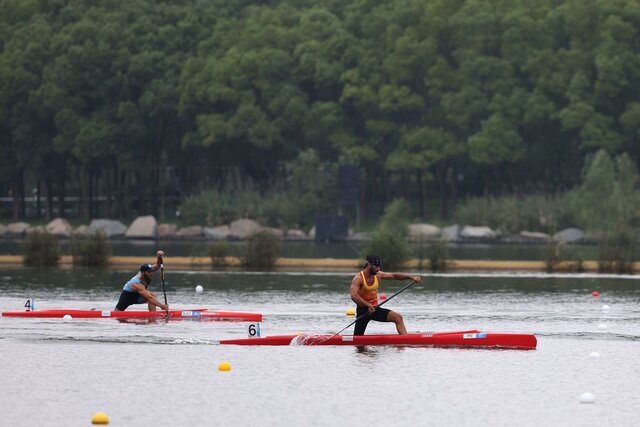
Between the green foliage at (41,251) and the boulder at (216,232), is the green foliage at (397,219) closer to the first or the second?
the boulder at (216,232)

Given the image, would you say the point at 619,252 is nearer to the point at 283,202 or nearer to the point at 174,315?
the point at 174,315

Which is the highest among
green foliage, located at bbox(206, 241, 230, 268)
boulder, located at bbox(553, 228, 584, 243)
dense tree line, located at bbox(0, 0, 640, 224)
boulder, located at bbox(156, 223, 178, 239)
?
dense tree line, located at bbox(0, 0, 640, 224)

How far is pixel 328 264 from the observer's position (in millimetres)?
76750

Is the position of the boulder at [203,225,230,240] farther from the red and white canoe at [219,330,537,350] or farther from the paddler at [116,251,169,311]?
the red and white canoe at [219,330,537,350]

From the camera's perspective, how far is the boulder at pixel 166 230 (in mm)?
118188

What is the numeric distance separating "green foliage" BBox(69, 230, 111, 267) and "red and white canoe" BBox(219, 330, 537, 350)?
35153 millimetres

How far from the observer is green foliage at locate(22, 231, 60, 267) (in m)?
76.8

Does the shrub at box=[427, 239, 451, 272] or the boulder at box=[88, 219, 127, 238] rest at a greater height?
the boulder at box=[88, 219, 127, 238]

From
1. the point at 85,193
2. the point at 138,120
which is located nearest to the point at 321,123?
the point at 138,120

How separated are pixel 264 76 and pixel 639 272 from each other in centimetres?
5893

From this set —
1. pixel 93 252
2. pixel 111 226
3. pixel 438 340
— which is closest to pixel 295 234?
pixel 111 226

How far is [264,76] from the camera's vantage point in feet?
420

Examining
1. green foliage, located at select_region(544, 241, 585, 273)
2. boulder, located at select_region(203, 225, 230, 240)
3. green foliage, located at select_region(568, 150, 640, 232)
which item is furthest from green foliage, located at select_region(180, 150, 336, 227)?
green foliage, located at select_region(544, 241, 585, 273)

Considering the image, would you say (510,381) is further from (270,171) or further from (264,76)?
(270,171)
